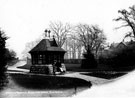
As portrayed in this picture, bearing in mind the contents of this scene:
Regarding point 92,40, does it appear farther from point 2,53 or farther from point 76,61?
point 2,53

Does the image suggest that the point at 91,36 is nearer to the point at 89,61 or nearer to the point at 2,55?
the point at 89,61

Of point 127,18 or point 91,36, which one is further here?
point 91,36

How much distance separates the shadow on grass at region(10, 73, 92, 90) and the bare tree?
90.4 ft

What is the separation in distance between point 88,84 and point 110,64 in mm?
16074

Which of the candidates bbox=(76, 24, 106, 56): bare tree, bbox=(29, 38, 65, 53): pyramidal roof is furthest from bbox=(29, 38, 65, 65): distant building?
bbox=(76, 24, 106, 56): bare tree

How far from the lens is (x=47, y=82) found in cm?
2700

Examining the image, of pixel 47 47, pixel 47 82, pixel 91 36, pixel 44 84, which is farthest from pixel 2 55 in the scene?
pixel 91 36

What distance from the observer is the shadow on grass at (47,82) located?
2328cm

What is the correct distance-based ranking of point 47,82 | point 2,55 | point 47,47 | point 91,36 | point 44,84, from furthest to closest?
1. point 91,36
2. point 47,47
3. point 47,82
4. point 44,84
5. point 2,55

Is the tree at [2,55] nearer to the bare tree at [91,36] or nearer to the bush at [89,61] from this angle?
the bush at [89,61]

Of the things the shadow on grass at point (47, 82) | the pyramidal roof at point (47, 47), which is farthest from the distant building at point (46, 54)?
the shadow on grass at point (47, 82)

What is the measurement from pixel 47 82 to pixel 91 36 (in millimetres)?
31878

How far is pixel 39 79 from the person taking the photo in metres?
28.7

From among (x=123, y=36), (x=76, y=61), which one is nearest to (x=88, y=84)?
(x=123, y=36)
